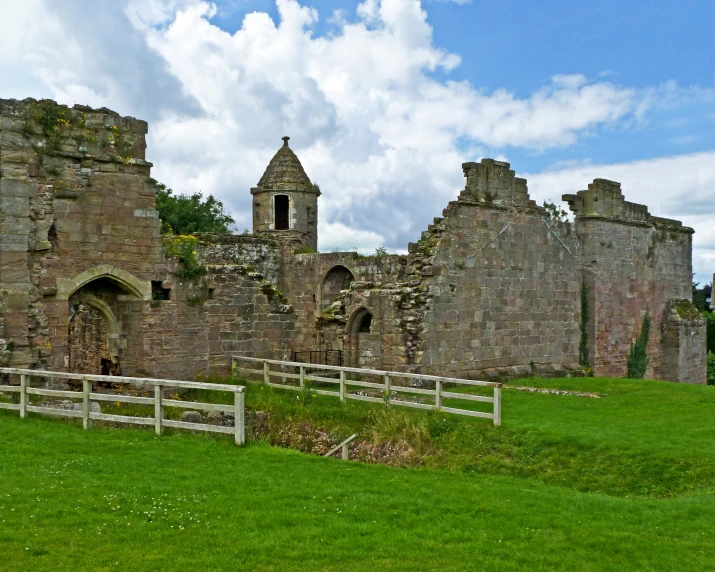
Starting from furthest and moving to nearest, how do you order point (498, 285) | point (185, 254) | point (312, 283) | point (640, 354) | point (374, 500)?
point (312, 283), point (640, 354), point (498, 285), point (185, 254), point (374, 500)

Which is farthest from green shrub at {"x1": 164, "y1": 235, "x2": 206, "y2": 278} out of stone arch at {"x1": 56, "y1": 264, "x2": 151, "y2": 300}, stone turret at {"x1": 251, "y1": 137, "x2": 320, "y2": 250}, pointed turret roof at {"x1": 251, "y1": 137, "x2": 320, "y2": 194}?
pointed turret roof at {"x1": 251, "y1": 137, "x2": 320, "y2": 194}

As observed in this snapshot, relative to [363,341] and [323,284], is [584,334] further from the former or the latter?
[323,284]

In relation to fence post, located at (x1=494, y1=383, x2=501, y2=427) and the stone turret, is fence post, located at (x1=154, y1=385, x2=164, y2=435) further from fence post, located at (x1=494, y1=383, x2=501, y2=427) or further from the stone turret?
the stone turret

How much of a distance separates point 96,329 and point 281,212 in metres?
14.8

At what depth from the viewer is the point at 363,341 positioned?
21391 millimetres

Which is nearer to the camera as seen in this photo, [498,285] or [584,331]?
[498,285]

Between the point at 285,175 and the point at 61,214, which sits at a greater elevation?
the point at 285,175

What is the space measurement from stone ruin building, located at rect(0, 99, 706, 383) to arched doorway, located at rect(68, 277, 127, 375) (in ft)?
0.16

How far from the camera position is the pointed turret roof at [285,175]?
34.9 metres

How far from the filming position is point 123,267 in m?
17.7

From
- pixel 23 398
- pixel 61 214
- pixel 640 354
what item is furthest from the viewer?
pixel 640 354

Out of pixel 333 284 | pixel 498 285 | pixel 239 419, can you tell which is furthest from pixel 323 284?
pixel 239 419

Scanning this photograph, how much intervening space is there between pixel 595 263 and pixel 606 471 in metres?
15.4

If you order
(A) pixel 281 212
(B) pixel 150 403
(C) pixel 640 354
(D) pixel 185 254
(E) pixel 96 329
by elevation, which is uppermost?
(A) pixel 281 212
